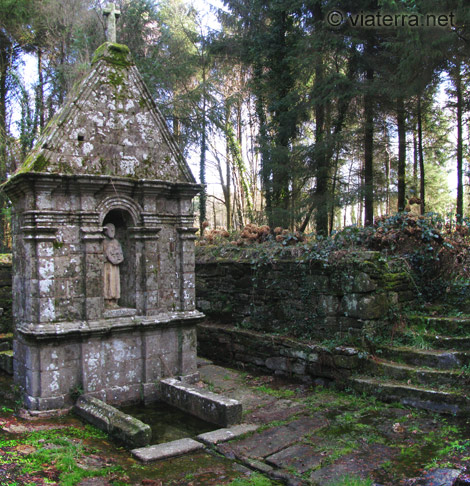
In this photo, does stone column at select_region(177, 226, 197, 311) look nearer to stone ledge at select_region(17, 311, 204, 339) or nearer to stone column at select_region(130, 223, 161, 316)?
stone ledge at select_region(17, 311, 204, 339)

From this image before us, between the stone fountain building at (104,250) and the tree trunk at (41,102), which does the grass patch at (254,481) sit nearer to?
the stone fountain building at (104,250)

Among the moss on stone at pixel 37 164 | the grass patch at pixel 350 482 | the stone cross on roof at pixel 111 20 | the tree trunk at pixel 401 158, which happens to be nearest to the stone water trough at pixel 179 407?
the grass patch at pixel 350 482

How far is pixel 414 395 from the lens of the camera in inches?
227

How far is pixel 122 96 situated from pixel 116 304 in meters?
3.18

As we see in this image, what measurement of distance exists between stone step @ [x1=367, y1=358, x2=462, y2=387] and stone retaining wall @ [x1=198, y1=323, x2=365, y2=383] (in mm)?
272

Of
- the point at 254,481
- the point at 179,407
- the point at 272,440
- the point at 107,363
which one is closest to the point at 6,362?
the point at 107,363

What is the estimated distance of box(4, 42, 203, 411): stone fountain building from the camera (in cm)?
576

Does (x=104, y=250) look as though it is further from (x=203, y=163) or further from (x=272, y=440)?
(x=203, y=163)

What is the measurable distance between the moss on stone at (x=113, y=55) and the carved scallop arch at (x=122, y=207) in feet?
6.85

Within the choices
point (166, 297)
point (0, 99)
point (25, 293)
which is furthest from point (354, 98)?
point (0, 99)

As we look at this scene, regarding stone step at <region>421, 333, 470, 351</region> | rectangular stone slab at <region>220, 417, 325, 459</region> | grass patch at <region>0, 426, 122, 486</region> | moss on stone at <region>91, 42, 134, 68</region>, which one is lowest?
rectangular stone slab at <region>220, 417, 325, 459</region>

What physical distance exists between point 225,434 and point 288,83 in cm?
1360

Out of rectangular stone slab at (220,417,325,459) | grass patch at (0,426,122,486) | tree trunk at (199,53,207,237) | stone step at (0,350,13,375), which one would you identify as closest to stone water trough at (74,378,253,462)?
rectangular stone slab at (220,417,325,459)

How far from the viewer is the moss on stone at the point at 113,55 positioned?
6512 millimetres
